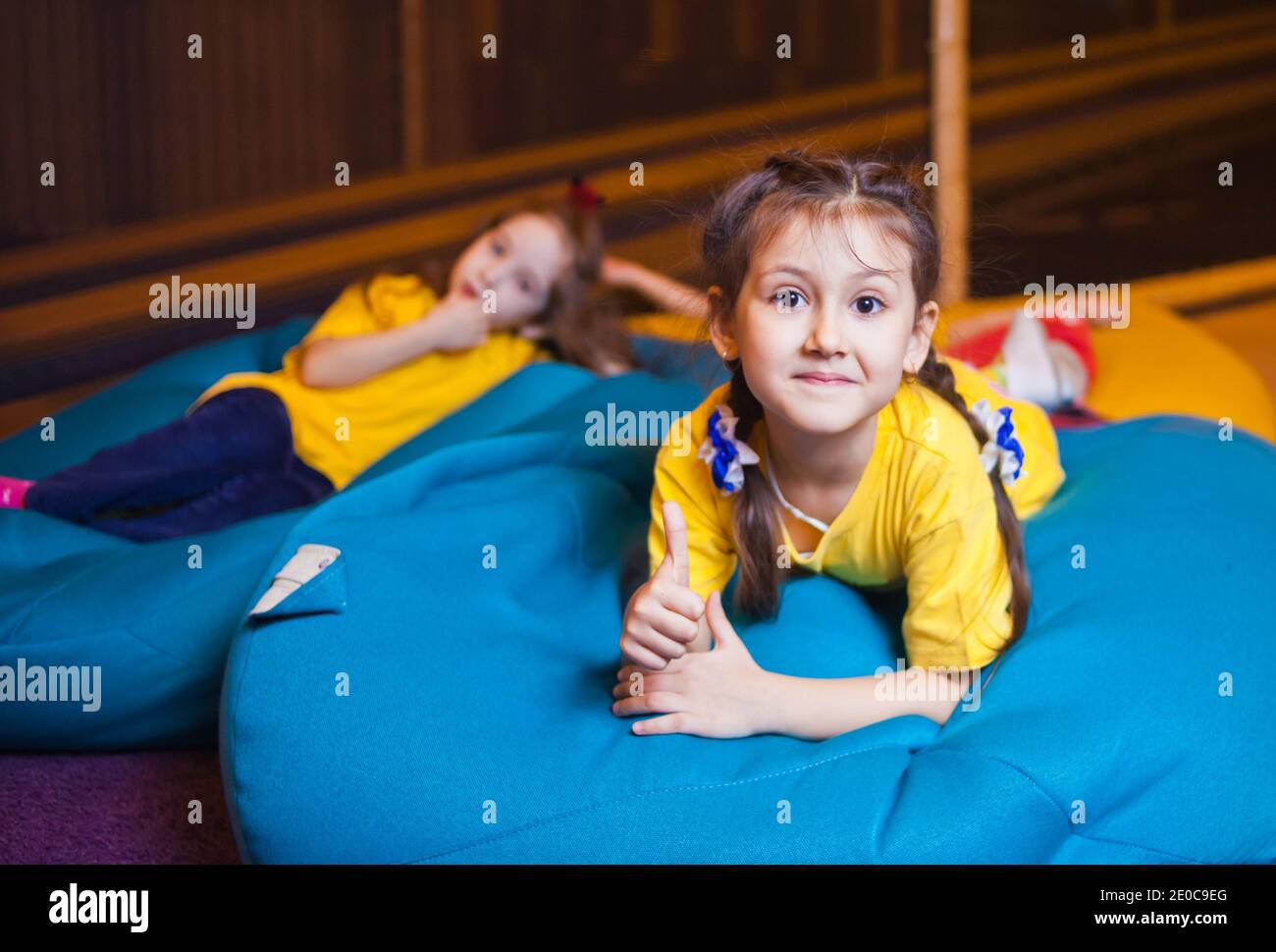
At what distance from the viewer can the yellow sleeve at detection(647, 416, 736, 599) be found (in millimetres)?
1425

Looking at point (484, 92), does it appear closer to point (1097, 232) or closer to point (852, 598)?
point (1097, 232)

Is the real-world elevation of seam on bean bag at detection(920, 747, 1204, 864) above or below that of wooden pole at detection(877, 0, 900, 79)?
below

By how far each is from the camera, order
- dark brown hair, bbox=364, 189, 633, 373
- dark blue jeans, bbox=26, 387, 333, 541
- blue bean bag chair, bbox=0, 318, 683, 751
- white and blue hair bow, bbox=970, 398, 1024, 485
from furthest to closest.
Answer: dark brown hair, bbox=364, 189, 633, 373
dark blue jeans, bbox=26, 387, 333, 541
blue bean bag chair, bbox=0, 318, 683, 751
white and blue hair bow, bbox=970, 398, 1024, 485

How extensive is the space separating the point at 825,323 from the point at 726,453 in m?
0.21

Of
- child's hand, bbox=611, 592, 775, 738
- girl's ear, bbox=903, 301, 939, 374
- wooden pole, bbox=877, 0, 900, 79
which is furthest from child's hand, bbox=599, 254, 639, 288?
wooden pole, bbox=877, 0, 900, 79

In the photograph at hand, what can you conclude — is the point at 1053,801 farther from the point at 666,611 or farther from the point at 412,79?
the point at 412,79

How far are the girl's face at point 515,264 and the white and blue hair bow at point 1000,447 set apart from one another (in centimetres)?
97

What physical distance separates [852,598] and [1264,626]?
415 mm

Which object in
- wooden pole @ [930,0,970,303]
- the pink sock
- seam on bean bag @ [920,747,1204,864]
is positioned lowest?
seam on bean bag @ [920,747,1204,864]

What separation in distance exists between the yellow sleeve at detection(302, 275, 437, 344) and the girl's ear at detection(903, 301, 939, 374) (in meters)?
1.13

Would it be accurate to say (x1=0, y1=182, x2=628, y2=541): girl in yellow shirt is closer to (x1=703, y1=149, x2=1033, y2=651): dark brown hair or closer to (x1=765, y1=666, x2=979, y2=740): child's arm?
(x1=703, y1=149, x2=1033, y2=651): dark brown hair

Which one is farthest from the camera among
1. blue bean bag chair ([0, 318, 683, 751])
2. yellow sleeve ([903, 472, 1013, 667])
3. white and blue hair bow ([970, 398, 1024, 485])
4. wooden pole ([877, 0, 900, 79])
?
wooden pole ([877, 0, 900, 79])

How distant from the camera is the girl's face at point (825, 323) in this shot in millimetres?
1213
